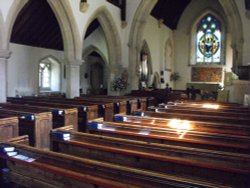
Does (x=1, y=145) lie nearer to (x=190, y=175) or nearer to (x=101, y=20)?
(x=190, y=175)

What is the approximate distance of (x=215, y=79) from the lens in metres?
18.8

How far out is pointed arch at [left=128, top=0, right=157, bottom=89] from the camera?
1245 centimetres

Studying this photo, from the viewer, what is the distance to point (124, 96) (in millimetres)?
10266

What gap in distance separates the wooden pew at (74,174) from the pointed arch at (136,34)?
10692mm

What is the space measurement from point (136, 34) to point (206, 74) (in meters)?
8.49

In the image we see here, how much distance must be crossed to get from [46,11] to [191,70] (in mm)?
12254

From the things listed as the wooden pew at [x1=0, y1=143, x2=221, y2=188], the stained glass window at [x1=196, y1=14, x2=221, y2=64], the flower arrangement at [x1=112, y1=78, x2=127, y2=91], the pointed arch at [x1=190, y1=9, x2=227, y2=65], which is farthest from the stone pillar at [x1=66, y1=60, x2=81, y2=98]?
the stained glass window at [x1=196, y1=14, x2=221, y2=64]

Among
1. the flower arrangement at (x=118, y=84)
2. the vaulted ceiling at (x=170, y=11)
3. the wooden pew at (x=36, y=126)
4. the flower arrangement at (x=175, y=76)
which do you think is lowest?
the wooden pew at (x=36, y=126)

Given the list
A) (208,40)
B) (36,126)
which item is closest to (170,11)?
(208,40)

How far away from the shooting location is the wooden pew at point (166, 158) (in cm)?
203

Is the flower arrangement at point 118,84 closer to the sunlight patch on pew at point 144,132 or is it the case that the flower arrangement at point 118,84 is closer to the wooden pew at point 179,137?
the wooden pew at point 179,137

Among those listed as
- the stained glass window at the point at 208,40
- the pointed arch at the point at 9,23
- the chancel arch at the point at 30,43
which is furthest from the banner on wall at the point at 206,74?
the pointed arch at the point at 9,23

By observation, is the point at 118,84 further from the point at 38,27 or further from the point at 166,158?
the point at 166,158

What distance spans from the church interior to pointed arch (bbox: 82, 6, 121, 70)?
5 centimetres
